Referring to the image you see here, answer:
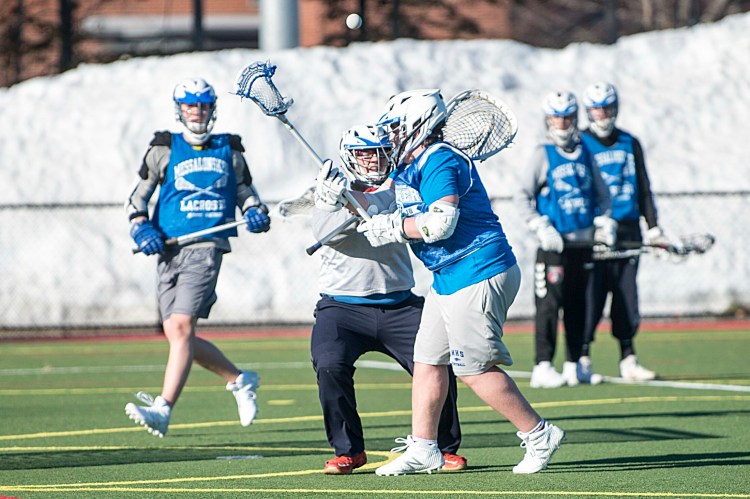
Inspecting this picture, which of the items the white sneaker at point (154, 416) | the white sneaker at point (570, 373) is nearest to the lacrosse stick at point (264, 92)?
the white sneaker at point (154, 416)

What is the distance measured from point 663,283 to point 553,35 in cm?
1601

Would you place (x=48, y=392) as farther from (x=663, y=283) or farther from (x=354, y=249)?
(x=663, y=283)

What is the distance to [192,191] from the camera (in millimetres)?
9086

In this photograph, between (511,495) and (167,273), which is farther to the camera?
(167,273)

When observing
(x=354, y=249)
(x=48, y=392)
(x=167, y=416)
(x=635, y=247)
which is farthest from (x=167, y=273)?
(x=635, y=247)

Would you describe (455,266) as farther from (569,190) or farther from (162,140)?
(569,190)

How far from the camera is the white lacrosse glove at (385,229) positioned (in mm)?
6762

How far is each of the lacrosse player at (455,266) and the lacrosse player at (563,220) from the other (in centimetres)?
448

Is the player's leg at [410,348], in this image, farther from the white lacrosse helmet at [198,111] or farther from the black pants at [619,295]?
the black pants at [619,295]

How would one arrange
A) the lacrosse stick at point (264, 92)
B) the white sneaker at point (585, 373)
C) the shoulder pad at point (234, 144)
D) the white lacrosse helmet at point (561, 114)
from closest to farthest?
the lacrosse stick at point (264, 92), the shoulder pad at point (234, 144), the white lacrosse helmet at point (561, 114), the white sneaker at point (585, 373)

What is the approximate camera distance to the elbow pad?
6602 millimetres

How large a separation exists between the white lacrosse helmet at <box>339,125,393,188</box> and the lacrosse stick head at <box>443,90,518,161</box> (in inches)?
20.8

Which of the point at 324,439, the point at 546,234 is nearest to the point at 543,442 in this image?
the point at 324,439

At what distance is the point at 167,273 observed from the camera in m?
9.10
